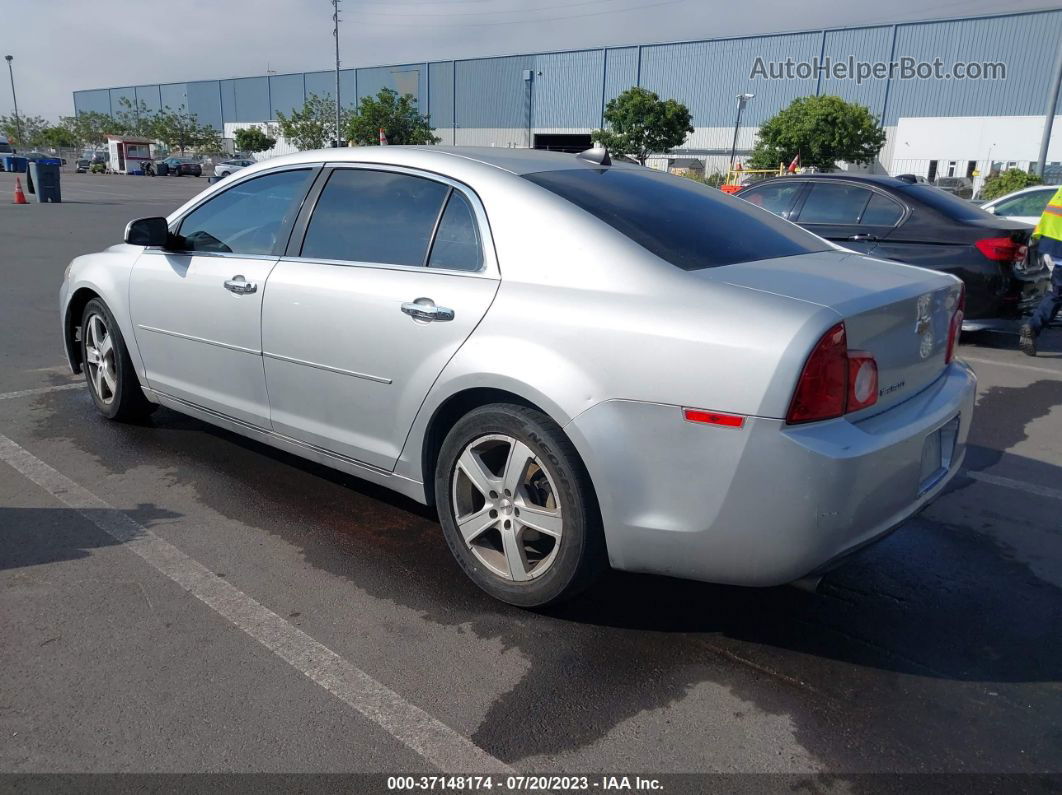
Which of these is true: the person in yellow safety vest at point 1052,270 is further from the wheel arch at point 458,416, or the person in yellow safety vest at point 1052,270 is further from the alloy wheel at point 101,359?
the alloy wheel at point 101,359

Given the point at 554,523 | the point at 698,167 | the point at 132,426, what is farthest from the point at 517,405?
the point at 698,167

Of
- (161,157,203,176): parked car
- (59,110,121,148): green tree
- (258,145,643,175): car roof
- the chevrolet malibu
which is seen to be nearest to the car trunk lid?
the chevrolet malibu

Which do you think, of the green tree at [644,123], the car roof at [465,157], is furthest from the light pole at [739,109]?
the car roof at [465,157]

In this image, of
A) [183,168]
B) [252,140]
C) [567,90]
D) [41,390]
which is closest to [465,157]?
[41,390]

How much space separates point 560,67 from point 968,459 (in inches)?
2488

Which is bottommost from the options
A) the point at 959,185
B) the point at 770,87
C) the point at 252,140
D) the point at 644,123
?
the point at 959,185

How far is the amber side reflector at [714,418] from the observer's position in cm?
242

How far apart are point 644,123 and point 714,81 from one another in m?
9.39

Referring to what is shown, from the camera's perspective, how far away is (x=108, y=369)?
5039 millimetres

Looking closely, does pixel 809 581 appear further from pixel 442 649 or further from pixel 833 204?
pixel 833 204

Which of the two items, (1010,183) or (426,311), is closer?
(426,311)

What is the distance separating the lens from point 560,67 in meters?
62.9

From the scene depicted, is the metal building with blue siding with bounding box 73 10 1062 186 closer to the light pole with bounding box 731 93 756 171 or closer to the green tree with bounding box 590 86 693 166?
the light pole with bounding box 731 93 756 171

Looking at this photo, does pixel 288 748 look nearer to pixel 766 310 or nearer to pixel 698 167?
pixel 766 310
